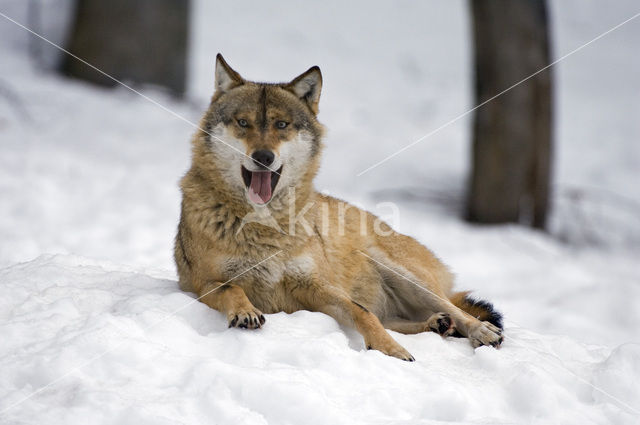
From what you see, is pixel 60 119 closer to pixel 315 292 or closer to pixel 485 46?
pixel 485 46

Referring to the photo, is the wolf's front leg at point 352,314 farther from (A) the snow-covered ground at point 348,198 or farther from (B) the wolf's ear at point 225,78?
(B) the wolf's ear at point 225,78

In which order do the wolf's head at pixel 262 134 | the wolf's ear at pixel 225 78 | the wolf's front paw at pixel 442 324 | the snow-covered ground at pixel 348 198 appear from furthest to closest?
1. the wolf's ear at pixel 225 78
2. the wolf's front paw at pixel 442 324
3. the wolf's head at pixel 262 134
4. the snow-covered ground at pixel 348 198

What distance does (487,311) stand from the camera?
15.1 ft

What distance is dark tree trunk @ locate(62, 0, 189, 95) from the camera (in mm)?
10656

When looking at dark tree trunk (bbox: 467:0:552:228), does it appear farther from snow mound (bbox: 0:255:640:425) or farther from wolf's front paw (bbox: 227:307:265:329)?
wolf's front paw (bbox: 227:307:265:329)

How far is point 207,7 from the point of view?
56.4ft

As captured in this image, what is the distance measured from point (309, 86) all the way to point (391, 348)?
2.05 metres

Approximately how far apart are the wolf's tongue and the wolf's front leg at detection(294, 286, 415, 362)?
0.67 meters

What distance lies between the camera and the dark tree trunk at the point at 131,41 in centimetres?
1066

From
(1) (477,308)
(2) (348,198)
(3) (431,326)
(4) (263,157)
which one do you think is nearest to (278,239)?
(4) (263,157)

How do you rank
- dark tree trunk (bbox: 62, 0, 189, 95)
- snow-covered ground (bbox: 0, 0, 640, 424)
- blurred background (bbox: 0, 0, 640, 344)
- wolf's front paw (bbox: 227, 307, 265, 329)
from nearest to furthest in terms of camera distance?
snow-covered ground (bbox: 0, 0, 640, 424) → wolf's front paw (bbox: 227, 307, 265, 329) → blurred background (bbox: 0, 0, 640, 344) → dark tree trunk (bbox: 62, 0, 189, 95)

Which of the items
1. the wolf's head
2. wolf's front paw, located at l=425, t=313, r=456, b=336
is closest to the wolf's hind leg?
wolf's front paw, located at l=425, t=313, r=456, b=336

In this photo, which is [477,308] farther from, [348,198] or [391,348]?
[348,198]

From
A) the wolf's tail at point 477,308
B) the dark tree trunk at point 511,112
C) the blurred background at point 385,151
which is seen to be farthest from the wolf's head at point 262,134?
the dark tree trunk at point 511,112
